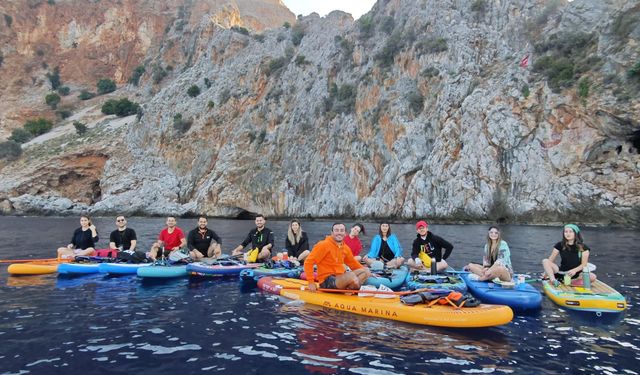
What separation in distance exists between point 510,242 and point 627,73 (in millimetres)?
22064

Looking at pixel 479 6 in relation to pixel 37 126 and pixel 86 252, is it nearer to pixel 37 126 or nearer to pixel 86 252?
pixel 86 252

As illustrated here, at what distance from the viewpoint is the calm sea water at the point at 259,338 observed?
661 centimetres

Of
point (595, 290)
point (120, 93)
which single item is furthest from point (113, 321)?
point (120, 93)

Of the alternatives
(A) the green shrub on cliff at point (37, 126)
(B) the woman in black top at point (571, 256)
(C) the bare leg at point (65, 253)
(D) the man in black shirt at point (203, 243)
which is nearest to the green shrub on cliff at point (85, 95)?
(A) the green shrub on cliff at point (37, 126)

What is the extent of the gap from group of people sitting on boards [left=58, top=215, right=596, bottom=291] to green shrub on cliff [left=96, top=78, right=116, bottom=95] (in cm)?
9513

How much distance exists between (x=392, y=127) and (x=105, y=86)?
7743cm

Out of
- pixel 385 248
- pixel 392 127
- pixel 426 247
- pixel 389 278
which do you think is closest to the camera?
pixel 389 278

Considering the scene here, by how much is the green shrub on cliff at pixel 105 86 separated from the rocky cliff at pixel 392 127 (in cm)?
2231

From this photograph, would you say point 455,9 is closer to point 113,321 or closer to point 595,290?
point 595,290

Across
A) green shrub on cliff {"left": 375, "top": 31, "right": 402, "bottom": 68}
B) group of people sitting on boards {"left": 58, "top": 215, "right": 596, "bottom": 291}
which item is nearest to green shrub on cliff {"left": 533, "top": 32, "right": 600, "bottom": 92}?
green shrub on cliff {"left": 375, "top": 31, "right": 402, "bottom": 68}

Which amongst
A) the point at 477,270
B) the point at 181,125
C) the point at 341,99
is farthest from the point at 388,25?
the point at 477,270

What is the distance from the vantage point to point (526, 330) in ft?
28.0

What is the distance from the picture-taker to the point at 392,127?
1964 inches

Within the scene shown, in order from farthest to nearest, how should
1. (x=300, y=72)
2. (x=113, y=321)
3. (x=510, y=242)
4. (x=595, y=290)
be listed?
(x=300, y=72) → (x=510, y=242) → (x=595, y=290) → (x=113, y=321)
